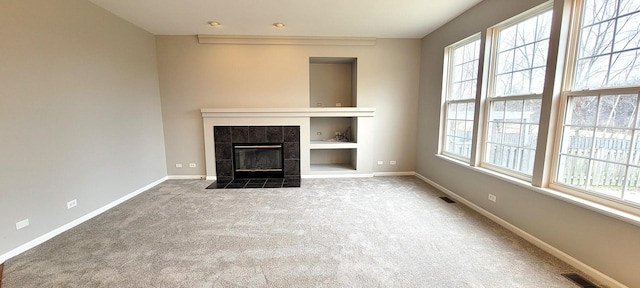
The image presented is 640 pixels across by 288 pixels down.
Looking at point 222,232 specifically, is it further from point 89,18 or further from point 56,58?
point 89,18

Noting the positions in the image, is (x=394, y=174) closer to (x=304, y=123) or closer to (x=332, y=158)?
(x=332, y=158)

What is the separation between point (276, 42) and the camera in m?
4.59

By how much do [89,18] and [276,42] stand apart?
261 cm

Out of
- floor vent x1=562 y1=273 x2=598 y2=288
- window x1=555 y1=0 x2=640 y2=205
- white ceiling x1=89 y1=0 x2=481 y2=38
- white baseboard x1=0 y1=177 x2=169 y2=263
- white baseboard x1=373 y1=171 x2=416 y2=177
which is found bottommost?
floor vent x1=562 y1=273 x2=598 y2=288

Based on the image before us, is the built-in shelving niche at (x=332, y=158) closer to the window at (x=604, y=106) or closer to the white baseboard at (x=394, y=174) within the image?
the white baseboard at (x=394, y=174)

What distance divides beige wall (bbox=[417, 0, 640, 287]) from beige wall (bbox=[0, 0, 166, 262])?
16.4 ft

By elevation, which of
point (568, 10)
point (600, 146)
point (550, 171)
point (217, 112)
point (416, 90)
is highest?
point (568, 10)

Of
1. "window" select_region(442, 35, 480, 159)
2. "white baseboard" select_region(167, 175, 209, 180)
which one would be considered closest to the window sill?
"window" select_region(442, 35, 480, 159)

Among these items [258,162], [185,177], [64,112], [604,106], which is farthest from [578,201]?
[185,177]

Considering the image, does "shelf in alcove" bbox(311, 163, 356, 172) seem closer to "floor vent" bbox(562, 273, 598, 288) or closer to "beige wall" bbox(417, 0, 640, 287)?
"beige wall" bbox(417, 0, 640, 287)

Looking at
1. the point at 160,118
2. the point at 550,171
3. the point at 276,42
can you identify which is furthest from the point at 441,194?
the point at 160,118

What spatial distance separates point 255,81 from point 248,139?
1.13 metres

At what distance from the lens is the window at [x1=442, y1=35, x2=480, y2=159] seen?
356 centimetres

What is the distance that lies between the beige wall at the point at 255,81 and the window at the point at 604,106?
2.79m
